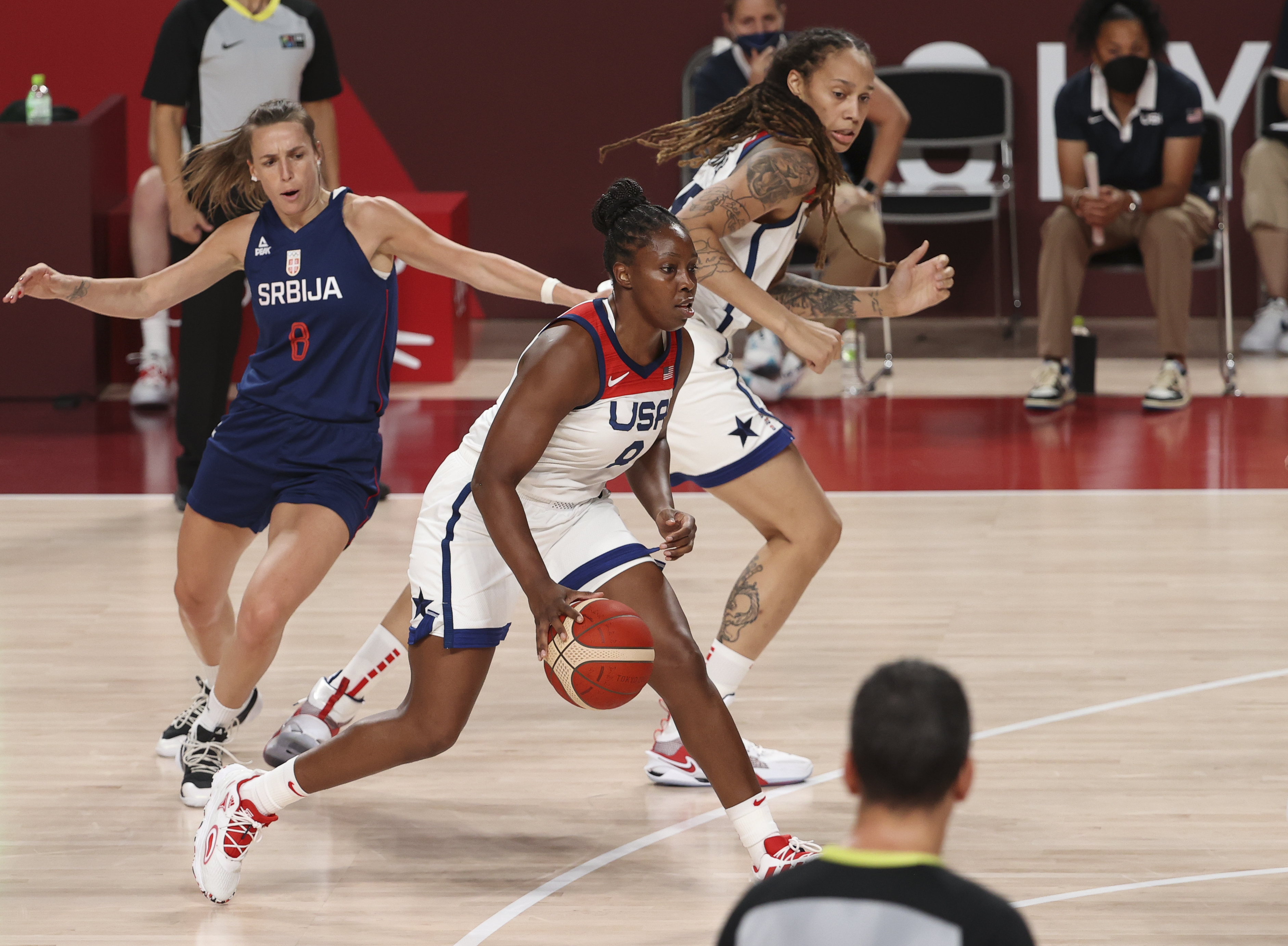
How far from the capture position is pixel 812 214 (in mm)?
8648

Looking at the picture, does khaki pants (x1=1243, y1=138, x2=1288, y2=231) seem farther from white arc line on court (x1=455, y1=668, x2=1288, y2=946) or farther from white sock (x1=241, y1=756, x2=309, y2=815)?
white sock (x1=241, y1=756, x2=309, y2=815)

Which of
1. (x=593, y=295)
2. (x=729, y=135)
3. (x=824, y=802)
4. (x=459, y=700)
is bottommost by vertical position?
(x=824, y=802)

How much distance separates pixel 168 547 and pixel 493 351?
13.4ft

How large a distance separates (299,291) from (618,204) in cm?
109

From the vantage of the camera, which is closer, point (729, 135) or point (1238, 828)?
point (1238, 828)

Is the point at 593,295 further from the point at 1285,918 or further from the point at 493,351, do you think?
the point at 493,351

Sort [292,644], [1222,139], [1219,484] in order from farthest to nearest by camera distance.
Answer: [1222,139] < [1219,484] < [292,644]

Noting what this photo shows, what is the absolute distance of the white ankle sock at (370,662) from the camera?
14.5 feet

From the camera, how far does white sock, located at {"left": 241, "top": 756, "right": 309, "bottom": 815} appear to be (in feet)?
11.5

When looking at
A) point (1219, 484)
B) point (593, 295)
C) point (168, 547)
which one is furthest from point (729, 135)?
point (1219, 484)

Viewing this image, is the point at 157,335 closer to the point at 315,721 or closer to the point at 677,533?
the point at 315,721

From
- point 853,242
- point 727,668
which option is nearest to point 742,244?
point 727,668

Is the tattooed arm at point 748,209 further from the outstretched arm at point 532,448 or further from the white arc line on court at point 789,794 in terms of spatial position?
the white arc line on court at point 789,794

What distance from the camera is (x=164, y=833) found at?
3928 mm
